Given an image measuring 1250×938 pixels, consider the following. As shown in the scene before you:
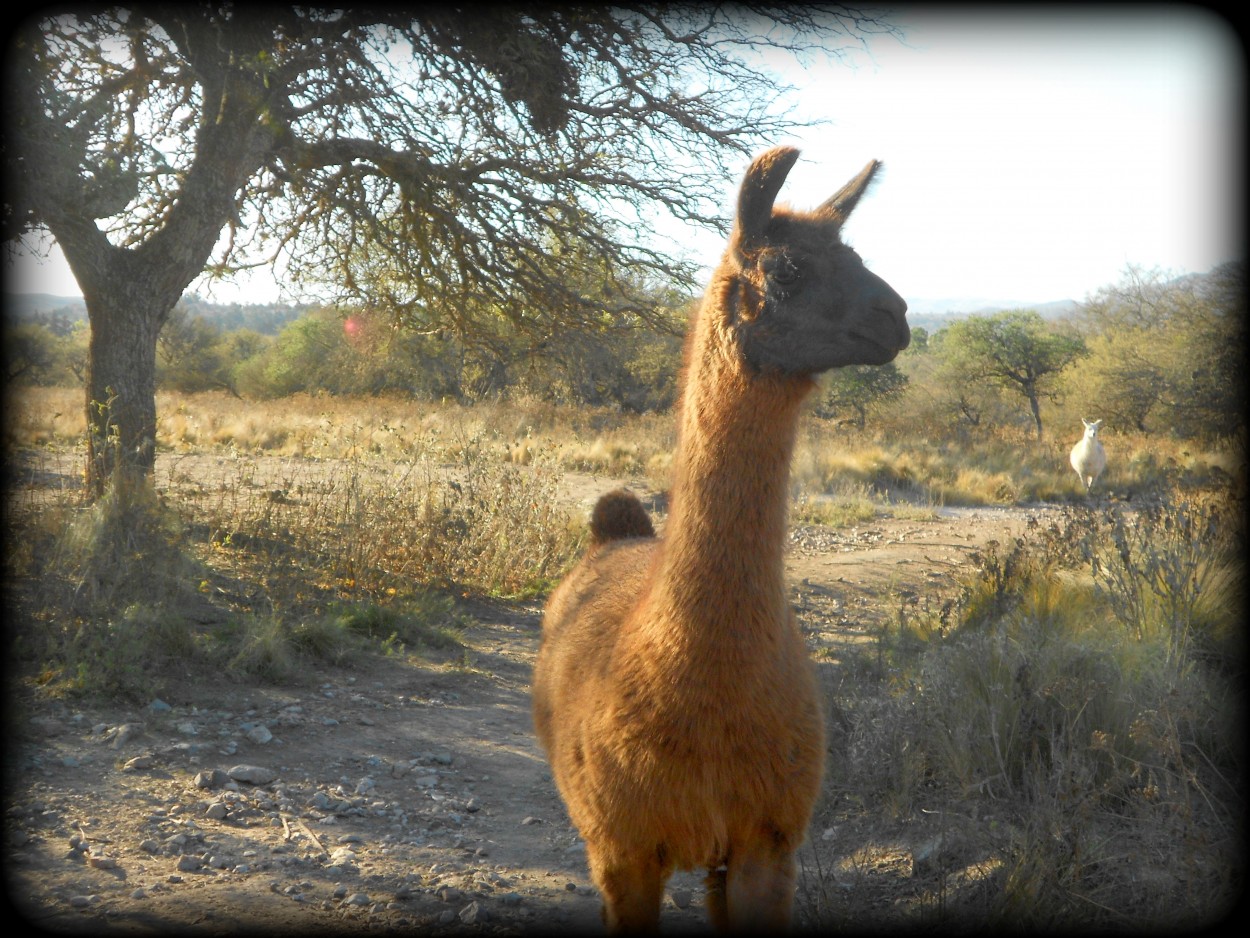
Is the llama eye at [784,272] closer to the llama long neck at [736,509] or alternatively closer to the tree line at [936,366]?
the llama long neck at [736,509]

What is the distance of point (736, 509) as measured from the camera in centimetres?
282

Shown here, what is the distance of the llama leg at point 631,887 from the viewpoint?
297 cm

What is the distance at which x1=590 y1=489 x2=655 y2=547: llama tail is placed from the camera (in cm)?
507

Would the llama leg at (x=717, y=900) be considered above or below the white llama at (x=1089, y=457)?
below

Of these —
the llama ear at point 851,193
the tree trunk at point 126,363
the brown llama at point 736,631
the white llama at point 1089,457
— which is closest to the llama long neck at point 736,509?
the brown llama at point 736,631

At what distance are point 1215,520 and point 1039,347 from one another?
98.7 feet

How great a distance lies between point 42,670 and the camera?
564 cm

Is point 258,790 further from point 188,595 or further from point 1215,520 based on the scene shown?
point 1215,520

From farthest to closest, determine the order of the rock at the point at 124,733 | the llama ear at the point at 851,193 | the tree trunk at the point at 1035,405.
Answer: the tree trunk at the point at 1035,405 < the rock at the point at 124,733 < the llama ear at the point at 851,193

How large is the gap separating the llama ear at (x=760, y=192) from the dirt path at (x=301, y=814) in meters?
2.90

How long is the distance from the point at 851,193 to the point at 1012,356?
34.9 meters

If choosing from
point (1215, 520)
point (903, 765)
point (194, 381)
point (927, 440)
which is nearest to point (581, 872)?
point (903, 765)

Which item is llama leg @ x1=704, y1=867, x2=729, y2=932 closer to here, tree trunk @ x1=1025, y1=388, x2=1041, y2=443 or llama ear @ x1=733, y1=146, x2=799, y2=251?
llama ear @ x1=733, y1=146, x2=799, y2=251

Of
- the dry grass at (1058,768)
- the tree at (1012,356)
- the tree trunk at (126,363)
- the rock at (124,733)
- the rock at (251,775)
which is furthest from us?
the tree at (1012,356)
